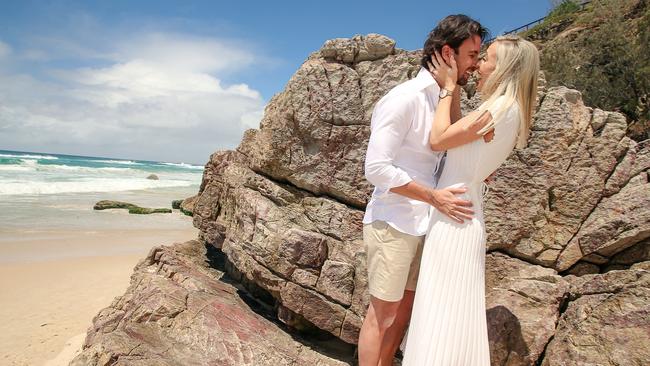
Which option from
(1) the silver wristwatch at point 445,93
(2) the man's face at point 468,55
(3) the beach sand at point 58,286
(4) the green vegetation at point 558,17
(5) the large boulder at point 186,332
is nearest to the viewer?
(1) the silver wristwatch at point 445,93

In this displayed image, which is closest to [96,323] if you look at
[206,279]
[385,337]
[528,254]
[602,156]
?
[206,279]

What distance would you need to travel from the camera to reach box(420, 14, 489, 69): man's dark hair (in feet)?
10.3

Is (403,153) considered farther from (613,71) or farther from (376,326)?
(613,71)

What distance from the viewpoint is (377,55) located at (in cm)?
507

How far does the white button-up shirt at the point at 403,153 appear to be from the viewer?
3.00 m

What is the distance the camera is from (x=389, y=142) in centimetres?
300

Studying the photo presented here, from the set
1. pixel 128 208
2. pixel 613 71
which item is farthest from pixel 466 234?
pixel 128 208

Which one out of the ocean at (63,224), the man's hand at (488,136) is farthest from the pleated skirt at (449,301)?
the ocean at (63,224)

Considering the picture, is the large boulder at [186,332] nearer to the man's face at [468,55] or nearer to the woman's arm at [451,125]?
the woman's arm at [451,125]

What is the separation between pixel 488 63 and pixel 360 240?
7.98 feet

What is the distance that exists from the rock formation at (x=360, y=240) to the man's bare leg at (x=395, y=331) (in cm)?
102

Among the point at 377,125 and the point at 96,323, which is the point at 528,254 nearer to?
the point at 377,125

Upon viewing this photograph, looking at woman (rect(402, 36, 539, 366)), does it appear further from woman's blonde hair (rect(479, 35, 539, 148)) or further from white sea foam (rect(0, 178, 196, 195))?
white sea foam (rect(0, 178, 196, 195))

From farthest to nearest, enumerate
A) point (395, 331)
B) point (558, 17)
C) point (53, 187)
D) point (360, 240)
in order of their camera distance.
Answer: point (558, 17) < point (53, 187) < point (360, 240) < point (395, 331)
